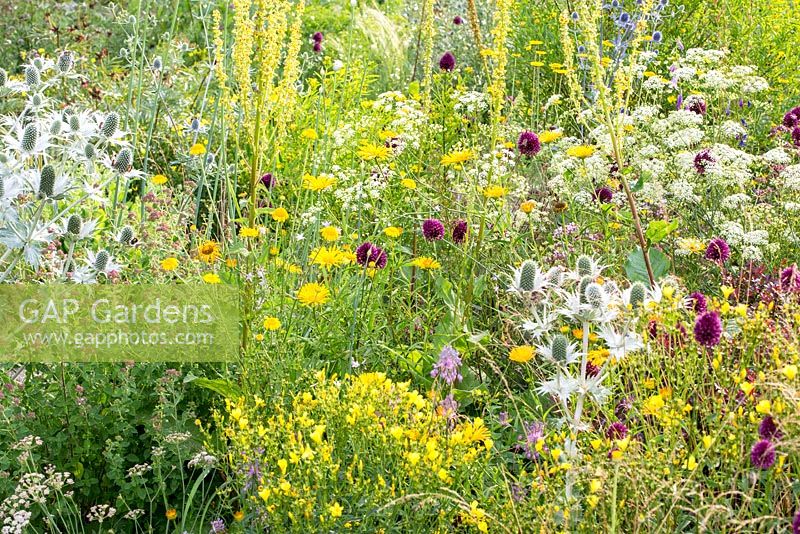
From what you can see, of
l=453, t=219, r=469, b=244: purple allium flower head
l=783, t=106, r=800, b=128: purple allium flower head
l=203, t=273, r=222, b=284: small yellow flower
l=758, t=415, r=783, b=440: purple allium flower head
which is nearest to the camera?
l=758, t=415, r=783, b=440: purple allium flower head

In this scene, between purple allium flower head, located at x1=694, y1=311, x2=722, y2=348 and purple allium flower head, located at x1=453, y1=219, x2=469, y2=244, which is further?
purple allium flower head, located at x1=453, y1=219, x2=469, y2=244

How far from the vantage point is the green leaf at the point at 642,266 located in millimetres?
3375

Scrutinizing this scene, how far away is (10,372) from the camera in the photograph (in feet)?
11.3

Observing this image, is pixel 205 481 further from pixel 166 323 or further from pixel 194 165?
A: pixel 194 165

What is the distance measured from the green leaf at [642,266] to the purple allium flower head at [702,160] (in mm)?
425

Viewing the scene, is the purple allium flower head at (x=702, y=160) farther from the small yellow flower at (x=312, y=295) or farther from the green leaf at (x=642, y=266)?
the small yellow flower at (x=312, y=295)

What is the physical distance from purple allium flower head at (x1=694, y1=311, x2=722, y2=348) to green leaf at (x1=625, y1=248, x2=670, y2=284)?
3.95 ft

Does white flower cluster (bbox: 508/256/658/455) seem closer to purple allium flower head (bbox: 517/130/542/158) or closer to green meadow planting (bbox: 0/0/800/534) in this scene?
green meadow planting (bbox: 0/0/800/534)

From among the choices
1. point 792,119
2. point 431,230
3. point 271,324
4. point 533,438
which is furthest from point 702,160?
point 271,324

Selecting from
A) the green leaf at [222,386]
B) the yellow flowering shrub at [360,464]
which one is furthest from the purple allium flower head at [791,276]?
the green leaf at [222,386]

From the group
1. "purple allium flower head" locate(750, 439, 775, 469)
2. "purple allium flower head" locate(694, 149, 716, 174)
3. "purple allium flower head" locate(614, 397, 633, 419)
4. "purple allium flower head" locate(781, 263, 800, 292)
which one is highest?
"purple allium flower head" locate(694, 149, 716, 174)

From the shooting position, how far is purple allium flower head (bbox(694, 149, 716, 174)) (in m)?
3.62

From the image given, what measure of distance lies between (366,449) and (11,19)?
6395 mm

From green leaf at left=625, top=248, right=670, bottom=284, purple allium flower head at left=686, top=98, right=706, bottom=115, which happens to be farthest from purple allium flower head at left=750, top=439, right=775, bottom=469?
purple allium flower head at left=686, top=98, right=706, bottom=115
